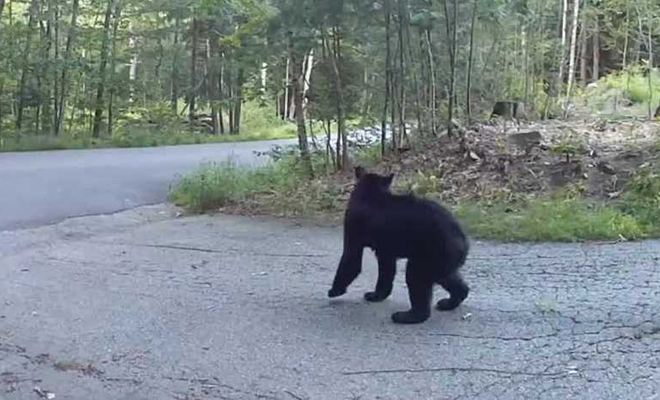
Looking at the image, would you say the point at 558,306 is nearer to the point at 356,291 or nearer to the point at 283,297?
the point at 356,291

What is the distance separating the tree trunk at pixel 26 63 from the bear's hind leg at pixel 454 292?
64.1ft

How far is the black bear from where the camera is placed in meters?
4.85

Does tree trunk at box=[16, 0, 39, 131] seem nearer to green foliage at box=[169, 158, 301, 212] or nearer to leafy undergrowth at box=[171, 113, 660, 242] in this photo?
green foliage at box=[169, 158, 301, 212]

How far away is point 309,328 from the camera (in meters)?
4.89

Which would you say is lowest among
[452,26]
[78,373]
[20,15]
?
[78,373]

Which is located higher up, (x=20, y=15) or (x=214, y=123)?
(x=20, y=15)

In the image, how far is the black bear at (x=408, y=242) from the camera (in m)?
4.85

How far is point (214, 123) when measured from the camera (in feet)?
94.4

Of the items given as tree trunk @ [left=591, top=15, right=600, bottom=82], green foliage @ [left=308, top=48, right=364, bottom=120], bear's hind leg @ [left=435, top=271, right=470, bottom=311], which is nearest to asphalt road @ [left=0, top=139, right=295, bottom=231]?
green foliage @ [left=308, top=48, right=364, bottom=120]

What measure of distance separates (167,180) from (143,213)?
10.7ft

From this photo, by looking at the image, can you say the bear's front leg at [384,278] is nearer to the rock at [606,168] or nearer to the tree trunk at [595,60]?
the rock at [606,168]

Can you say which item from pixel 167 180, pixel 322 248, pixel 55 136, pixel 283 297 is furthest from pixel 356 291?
pixel 55 136

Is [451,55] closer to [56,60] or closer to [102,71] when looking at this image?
[56,60]

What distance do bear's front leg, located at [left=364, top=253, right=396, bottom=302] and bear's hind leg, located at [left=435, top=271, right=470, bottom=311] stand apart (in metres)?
0.35
